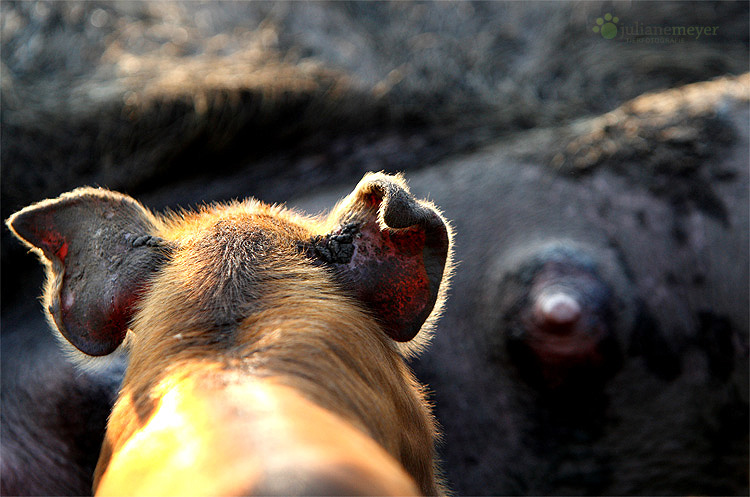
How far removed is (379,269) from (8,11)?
1.71 m

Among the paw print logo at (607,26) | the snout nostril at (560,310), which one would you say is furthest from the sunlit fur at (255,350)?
the paw print logo at (607,26)

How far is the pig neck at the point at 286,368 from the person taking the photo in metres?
0.69

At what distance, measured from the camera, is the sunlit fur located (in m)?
0.64

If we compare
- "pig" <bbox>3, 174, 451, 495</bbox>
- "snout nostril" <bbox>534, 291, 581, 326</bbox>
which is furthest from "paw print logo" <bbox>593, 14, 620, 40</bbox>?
"pig" <bbox>3, 174, 451, 495</bbox>

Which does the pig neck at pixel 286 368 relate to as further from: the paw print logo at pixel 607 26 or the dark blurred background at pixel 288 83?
the paw print logo at pixel 607 26

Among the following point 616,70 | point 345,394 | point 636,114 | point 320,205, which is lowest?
point 345,394

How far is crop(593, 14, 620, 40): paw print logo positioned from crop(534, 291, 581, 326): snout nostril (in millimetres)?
1216

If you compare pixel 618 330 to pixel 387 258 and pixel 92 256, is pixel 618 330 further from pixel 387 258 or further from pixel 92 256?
pixel 92 256

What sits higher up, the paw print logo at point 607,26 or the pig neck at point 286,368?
the paw print logo at point 607,26

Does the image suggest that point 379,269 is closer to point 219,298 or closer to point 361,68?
point 219,298

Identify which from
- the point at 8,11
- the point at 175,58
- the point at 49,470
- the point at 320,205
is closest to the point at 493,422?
the point at 320,205

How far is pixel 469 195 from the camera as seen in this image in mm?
2053

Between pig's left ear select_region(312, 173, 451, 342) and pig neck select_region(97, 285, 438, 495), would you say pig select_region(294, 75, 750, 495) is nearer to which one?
pig's left ear select_region(312, 173, 451, 342)

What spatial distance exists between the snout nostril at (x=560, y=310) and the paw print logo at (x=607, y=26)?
1216 millimetres
